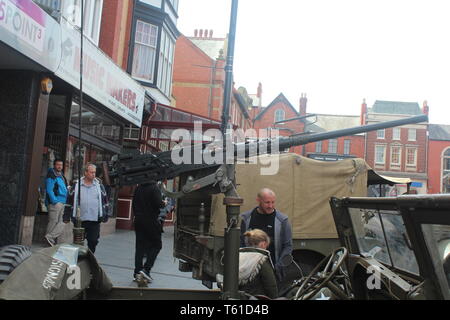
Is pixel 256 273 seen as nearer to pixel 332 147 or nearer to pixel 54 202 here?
pixel 54 202

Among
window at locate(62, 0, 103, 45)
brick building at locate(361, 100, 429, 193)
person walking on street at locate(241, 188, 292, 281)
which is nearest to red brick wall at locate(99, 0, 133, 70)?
window at locate(62, 0, 103, 45)

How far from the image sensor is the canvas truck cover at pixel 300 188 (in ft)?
23.6

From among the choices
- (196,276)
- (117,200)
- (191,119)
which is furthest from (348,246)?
(191,119)

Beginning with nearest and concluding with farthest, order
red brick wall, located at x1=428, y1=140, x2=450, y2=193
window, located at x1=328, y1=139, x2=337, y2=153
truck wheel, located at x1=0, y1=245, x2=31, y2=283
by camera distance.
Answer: truck wheel, located at x1=0, y1=245, x2=31, y2=283
red brick wall, located at x1=428, y1=140, x2=450, y2=193
window, located at x1=328, y1=139, x2=337, y2=153

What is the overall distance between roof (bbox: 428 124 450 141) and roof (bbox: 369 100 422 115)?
3.55 m

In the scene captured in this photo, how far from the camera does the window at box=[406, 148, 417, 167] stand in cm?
6050

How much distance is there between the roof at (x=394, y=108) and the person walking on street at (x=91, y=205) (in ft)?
211

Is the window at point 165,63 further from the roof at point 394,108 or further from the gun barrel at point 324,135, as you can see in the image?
the roof at point 394,108

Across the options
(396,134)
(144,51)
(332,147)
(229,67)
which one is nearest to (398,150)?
(396,134)

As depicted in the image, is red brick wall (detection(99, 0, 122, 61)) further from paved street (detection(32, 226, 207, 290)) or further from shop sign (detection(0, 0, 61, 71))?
paved street (detection(32, 226, 207, 290))

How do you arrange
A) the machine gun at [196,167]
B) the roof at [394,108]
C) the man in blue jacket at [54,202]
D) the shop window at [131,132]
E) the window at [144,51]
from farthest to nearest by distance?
the roof at [394,108]
the window at [144,51]
the shop window at [131,132]
the man in blue jacket at [54,202]
the machine gun at [196,167]

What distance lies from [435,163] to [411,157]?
321cm

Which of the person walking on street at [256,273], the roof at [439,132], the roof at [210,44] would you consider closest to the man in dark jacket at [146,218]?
the person walking on street at [256,273]
